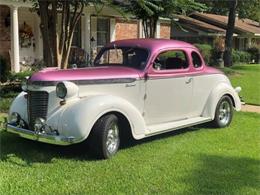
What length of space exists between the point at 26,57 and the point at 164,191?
14.7 metres

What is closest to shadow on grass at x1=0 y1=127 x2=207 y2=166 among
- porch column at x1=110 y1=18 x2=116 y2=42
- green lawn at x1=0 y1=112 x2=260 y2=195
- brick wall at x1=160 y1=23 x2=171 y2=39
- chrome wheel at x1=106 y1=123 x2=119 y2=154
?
green lawn at x1=0 y1=112 x2=260 y2=195

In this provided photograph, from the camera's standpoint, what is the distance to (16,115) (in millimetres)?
7055

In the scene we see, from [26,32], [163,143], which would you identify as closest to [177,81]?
[163,143]

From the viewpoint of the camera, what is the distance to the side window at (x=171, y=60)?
7.88 meters

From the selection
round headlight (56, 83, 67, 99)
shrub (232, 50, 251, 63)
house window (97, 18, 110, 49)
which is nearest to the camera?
round headlight (56, 83, 67, 99)

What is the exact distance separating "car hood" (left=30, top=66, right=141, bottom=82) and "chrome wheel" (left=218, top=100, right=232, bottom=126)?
2.54m

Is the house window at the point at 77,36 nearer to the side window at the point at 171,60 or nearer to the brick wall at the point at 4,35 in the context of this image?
the brick wall at the point at 4,35

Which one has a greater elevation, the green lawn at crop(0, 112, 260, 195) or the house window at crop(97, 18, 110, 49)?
the house window at crop(97, 18, 110, 49)

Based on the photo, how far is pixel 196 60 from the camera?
8.83 m

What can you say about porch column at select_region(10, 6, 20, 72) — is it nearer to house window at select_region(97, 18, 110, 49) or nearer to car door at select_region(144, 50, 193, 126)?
house window at select_region(97, 18, 110, 49)

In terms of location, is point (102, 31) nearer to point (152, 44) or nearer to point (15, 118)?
point (152, 44)

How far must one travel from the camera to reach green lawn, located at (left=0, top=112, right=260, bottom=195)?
5.42m

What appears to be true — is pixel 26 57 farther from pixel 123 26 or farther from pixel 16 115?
pixel 16 115

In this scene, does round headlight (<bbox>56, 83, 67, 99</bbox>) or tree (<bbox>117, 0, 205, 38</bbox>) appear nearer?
round headlight (<bbox>56, 83, 67, 99</bbox>)
